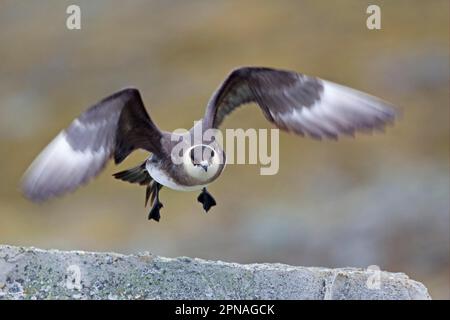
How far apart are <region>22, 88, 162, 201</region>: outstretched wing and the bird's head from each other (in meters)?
0.30

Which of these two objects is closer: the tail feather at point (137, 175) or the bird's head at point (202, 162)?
the bird's head at point (202, 162)

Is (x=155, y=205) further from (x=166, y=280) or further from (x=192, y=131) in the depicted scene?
(x=166, y=280)

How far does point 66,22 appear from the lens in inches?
597

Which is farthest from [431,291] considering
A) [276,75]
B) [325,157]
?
[276,75]

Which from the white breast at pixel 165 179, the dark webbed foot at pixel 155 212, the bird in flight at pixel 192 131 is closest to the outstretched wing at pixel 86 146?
the bird in flight at pixel 192 131

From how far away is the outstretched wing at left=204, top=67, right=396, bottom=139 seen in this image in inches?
217

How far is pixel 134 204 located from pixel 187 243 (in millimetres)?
1142

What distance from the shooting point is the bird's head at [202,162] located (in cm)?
546

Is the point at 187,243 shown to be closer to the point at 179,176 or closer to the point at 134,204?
the point at 134,204

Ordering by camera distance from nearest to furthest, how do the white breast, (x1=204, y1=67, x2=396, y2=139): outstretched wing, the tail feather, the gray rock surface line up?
the gray rock surface, (x1=204, y1=67, x2=396, y2=139): outstretched wing, the white breast, the tail feather

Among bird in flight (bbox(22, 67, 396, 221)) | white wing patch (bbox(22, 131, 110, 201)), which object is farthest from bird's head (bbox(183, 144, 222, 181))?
white wing patch (bbox(22, 131, 110, 201))

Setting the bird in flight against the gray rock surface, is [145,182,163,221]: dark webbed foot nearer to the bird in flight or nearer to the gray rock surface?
the bird in flight

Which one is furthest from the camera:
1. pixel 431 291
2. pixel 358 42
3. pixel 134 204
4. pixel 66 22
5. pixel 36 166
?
pixel 66 22

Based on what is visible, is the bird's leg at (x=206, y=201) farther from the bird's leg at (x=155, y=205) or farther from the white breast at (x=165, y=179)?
the white breast at (x=165, y=179)
